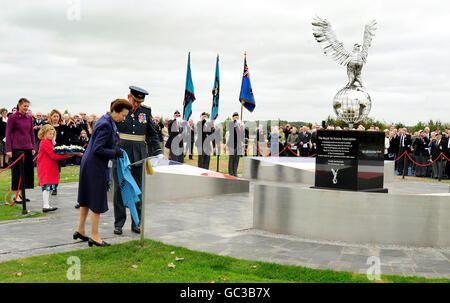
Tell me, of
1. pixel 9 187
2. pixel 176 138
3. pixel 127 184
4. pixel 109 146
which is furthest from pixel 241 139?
pixel 109 146

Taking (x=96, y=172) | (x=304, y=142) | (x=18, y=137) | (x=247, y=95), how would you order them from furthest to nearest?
(x=304, y=142) < (x=247, y=95) < (x=18, y=137) < (x=96, y=172)

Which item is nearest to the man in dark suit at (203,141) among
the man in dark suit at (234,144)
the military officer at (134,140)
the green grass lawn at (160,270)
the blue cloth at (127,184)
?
the man in dark suit at (234,144)

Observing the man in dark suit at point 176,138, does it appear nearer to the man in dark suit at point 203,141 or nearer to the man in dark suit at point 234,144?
the man in dark suit at point 203,141

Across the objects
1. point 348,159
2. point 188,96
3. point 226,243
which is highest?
point 188,96

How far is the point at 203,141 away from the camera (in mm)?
17562

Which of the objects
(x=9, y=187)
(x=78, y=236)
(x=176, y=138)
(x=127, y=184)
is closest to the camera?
(x=78, y=236)

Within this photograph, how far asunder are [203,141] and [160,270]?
12523 mm

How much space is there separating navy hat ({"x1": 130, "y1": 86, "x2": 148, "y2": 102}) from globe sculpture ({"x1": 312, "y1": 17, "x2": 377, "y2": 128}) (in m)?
3.37

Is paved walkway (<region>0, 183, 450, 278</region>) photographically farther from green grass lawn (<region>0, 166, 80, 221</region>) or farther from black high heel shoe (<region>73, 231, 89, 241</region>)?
green grass lawn (<region>0, 166, 80, 221</region>)

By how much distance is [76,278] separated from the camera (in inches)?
186

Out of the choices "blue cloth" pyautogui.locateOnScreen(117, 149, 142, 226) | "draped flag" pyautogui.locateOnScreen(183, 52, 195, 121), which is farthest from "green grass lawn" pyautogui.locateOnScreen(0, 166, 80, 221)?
"draped flag" pyautogui.locateOnScreen(183, 52, 195, 121)

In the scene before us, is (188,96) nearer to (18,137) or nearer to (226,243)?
(18,137)

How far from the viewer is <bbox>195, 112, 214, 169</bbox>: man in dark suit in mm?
16547
